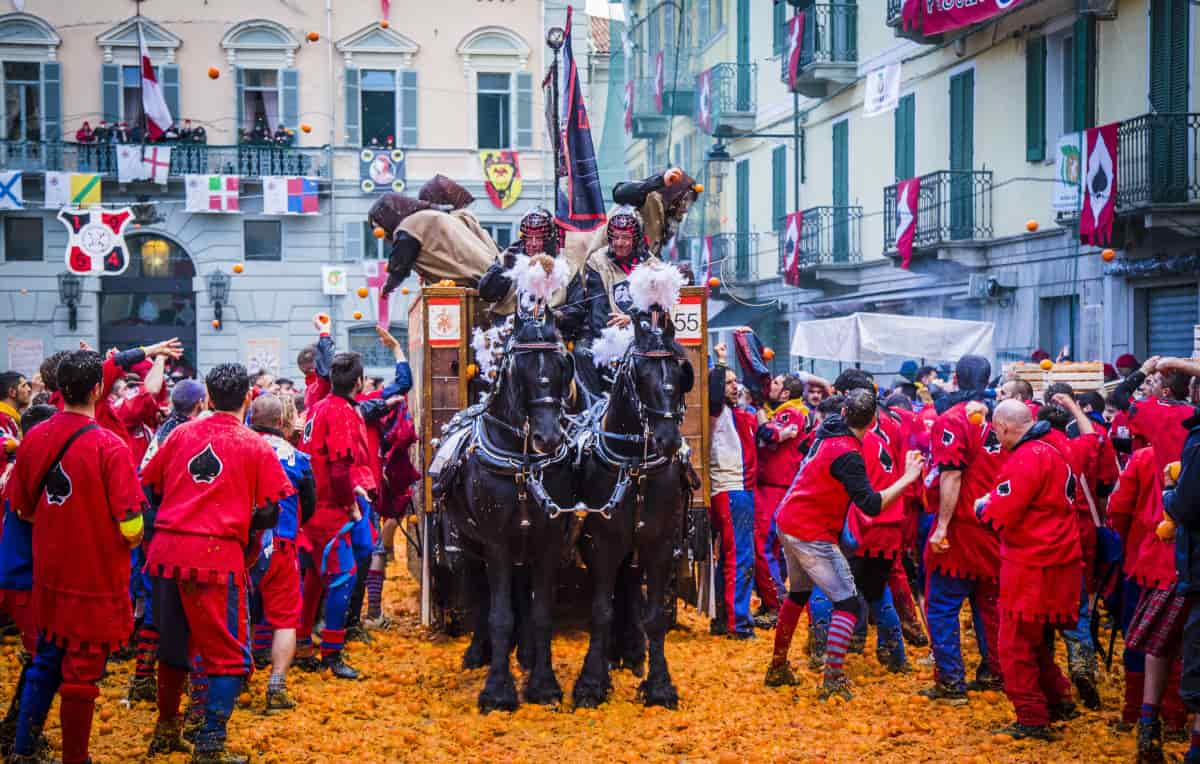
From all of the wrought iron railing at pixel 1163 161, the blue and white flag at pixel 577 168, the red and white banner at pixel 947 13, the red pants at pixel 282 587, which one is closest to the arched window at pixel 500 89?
the red and white banner at pixel 947 13

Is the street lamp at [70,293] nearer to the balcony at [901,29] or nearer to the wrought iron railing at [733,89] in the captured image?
the wrought iron railing at [733,89]

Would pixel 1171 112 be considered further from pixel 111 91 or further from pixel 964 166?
pixel 111 91

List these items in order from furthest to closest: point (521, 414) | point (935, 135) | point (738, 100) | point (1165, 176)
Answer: point (738, 100)
point (935, 135)
point (1165, 176)
point (521, 414)

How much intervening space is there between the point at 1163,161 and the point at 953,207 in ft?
18.7

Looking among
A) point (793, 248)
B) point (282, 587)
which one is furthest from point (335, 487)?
point (793, 248)

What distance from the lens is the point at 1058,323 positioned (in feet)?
64.1

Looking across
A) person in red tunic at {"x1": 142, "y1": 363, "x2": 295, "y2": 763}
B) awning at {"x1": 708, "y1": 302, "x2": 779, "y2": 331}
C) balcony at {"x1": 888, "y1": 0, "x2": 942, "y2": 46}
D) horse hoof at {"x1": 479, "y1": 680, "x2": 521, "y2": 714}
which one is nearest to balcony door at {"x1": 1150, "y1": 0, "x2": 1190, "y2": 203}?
balcony at {"x1": 888, "y1": 0, "x2": 942, "y2": 46}

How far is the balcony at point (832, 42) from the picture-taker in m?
25.5

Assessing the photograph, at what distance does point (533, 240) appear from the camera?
9453 mm

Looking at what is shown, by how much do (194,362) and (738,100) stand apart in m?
14.5

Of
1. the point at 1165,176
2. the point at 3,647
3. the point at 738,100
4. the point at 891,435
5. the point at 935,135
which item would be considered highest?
the point at 738,100

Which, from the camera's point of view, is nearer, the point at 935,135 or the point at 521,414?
the point at 521,414

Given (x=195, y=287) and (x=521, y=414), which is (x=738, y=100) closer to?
(x=195, y=287)

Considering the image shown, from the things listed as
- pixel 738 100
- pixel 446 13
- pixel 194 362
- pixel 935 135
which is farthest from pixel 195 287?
pixel 935 135
